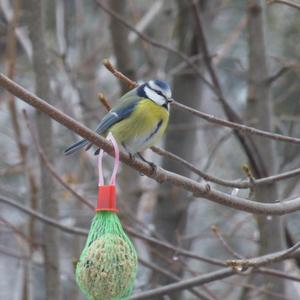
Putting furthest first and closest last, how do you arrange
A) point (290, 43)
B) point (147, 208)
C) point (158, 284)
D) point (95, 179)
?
1. point (290, 43)
2. point (147, 208)
3. point (95, 179)
4. point (158, 284)

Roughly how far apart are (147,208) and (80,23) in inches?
39.3

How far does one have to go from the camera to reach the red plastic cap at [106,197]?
1536mm

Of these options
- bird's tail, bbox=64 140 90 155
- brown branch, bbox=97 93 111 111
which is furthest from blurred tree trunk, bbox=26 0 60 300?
brown branch, bbox=97 93 111 111

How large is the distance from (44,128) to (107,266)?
1030 mm

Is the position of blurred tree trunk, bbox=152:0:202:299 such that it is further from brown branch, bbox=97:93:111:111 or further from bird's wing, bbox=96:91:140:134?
brown branch, bbox=97:93:111:111

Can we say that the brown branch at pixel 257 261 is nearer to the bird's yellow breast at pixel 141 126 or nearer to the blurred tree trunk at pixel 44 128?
the bird's yellow breast at pixel 141 126

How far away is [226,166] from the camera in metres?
4.23

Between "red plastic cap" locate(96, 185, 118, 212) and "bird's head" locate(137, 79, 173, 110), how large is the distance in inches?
24.0

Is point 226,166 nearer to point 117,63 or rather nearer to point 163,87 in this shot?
point 117,63

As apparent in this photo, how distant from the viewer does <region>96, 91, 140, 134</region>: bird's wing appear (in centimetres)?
209

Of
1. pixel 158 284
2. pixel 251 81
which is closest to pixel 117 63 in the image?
pixel 251 81

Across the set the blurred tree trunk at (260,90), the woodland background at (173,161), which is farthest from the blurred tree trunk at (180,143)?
the blurred tree trunk at (260,90)

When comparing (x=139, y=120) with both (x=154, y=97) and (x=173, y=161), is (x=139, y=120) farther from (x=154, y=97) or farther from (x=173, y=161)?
(x=173, y=161)

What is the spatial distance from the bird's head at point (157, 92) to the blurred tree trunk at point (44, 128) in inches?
17.0
